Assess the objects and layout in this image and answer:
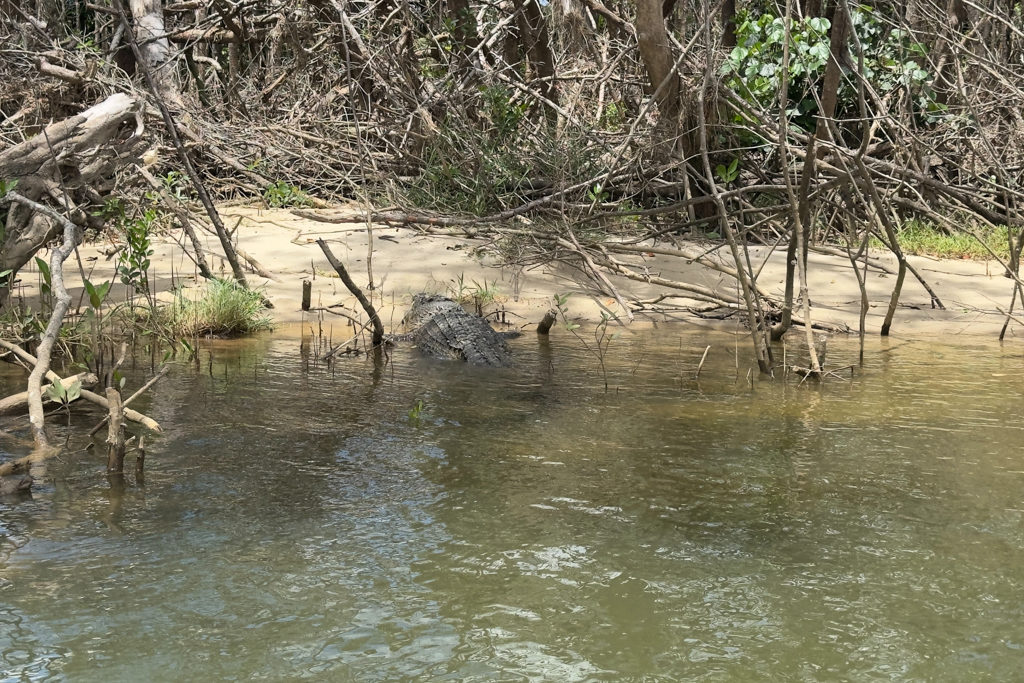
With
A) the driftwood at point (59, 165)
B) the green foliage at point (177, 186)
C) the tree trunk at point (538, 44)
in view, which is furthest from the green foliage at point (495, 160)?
the driftwood at point (59, 165)

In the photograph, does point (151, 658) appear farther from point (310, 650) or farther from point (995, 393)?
point (995, 393)

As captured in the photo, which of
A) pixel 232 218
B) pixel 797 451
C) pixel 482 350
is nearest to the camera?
pixel 797 451

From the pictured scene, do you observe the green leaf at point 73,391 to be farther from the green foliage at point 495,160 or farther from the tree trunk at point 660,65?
the green foliage at point 495,160

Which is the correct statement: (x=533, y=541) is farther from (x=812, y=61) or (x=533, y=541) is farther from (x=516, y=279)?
(x=812, y=61)

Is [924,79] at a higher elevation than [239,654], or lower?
higher

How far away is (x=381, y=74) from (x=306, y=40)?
72.3 inches

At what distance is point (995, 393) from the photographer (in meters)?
6.12

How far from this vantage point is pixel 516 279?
8.99 meters

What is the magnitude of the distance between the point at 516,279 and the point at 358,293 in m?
2.35

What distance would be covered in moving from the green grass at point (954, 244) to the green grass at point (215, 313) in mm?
5874

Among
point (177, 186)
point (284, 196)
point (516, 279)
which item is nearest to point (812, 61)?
point (516, 279)

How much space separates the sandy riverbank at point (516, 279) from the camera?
8.41 m

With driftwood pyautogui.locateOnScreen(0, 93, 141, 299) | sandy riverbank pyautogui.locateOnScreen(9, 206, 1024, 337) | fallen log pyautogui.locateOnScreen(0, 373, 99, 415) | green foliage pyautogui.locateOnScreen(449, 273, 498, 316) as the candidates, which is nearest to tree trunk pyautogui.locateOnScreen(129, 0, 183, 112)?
sandy riverbank pyautogui.locateOnScreen(9, 206, 1024, 337)

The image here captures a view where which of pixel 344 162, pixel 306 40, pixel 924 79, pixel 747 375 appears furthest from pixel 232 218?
pixel 924 79
